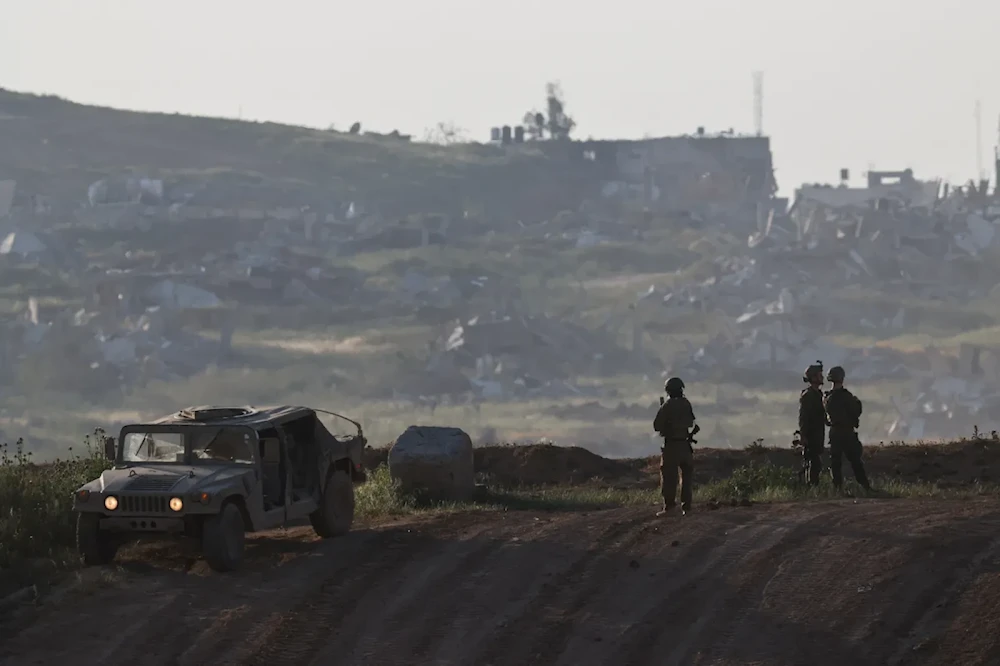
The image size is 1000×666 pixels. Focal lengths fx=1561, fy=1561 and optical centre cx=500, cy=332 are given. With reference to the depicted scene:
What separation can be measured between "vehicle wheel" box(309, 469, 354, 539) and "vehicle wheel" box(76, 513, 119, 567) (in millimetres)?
2304

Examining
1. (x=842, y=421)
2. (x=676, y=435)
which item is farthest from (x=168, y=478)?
(x=842, y=421)

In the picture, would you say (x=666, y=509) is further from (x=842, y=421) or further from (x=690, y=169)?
(x=690, y=169)

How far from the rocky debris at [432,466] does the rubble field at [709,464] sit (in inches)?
147

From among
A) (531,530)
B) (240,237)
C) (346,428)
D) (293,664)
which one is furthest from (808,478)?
(240,237)

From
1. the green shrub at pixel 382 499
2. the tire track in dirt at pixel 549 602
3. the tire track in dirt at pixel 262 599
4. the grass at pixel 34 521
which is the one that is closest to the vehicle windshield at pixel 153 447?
the grass at pixel 34 521

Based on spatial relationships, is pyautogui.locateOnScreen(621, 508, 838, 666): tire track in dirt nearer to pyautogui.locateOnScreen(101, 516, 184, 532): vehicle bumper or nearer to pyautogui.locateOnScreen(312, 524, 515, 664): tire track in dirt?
pyautogui.locateOnScreen(312, 524, 515, 664): tire track in dirt

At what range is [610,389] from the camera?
387 ft

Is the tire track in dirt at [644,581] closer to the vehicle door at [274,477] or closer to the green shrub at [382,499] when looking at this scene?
the vehicle door at [274,477]

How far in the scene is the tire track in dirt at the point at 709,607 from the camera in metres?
13.1

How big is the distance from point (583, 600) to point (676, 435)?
3.86m

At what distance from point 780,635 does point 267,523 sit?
5700mm

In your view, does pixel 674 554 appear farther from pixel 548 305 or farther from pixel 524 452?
pixel 548 305

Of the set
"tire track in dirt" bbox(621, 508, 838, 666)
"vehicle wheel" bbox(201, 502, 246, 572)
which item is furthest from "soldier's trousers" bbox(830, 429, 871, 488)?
"vehicle wheel" bbox(201, 502, 246, 572)

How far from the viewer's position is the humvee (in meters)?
15.4
